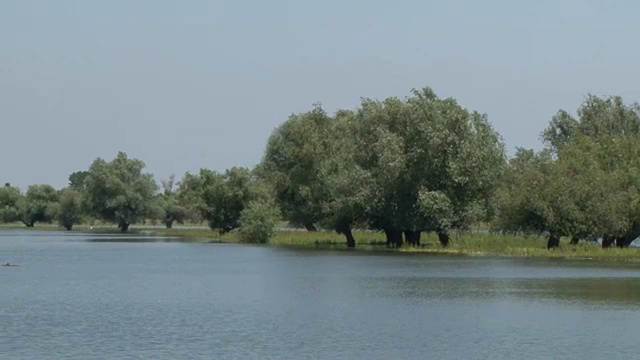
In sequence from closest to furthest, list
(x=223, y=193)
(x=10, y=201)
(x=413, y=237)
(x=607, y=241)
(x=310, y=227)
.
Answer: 1. (x=607, y=241)
2. (x=413, y=237)
3. (x=310, y=227)
4. (x=223, y=193)
5. (x=10, y=201)

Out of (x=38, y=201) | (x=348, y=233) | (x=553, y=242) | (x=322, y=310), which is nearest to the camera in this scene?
(x=322, y=310)

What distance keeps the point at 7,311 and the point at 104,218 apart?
11674cm

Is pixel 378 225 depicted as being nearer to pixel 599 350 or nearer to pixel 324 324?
pixel 324 324

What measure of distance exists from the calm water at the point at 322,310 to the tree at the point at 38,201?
116 m

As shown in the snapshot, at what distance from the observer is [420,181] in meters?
83.2

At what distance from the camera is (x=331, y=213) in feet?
306

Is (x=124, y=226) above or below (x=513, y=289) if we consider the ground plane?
above

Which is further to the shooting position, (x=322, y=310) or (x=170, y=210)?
(x=170, y=210)

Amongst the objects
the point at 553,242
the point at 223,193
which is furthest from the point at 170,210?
the point at 553,242

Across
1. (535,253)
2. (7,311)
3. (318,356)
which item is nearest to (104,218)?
(535,253)

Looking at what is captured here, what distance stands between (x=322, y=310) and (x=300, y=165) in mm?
58047

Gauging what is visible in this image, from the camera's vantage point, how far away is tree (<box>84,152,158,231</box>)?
151250 millimetres

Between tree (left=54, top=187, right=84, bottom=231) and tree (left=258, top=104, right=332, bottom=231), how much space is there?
204 ft

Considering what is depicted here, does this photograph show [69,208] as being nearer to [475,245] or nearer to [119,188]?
[119,188]
